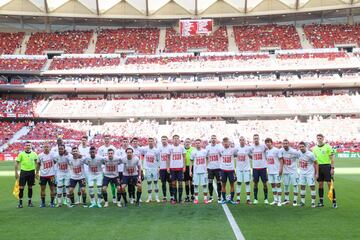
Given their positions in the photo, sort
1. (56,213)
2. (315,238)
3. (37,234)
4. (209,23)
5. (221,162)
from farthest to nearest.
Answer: (209,23) < (221,162) < (56,213) < (37,234) < (315,238)

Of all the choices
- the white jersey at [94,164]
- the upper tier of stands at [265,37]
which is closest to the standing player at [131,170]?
the white jersey at [94,164]

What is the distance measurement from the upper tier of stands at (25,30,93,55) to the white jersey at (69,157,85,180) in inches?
2055

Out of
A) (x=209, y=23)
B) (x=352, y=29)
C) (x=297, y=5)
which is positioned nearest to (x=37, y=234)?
(x=209, y=23)

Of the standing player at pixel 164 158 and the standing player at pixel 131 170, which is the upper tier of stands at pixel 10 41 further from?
the standing player at pixel 131 170

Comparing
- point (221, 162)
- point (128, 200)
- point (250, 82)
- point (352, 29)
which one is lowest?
point (128, 200)

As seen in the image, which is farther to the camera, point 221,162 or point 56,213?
point 221,162

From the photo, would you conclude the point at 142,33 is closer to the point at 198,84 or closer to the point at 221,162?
the point at 198,84

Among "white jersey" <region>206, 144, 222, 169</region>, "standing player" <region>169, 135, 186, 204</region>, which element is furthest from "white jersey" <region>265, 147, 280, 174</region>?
"standing player" <region>169, 135, 186, 204</region>

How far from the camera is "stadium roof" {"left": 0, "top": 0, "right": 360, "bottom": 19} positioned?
60.7m

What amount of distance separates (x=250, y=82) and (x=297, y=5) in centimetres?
1395

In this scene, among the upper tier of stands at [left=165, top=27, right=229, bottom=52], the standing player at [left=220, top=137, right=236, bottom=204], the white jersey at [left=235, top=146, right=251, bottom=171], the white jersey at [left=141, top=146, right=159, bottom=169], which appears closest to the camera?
the standing player at [left=220, top=137, right=236, bottom=204]

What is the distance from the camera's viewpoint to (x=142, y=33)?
67688mm

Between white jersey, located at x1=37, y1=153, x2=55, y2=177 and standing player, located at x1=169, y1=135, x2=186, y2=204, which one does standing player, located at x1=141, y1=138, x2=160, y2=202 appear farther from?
white jersey, located at x1=37, y1=153, x2=55, y2=177

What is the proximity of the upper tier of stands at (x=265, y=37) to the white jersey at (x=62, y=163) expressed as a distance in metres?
52.0
